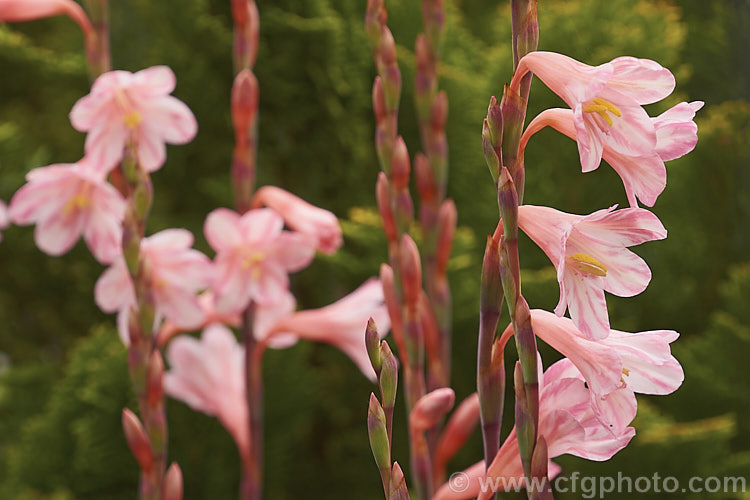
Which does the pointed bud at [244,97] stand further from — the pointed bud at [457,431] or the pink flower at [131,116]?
the pointed bud at [457,431]

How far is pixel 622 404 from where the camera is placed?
23 cm

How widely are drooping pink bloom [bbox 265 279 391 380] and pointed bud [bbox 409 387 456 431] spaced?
162 millimetres

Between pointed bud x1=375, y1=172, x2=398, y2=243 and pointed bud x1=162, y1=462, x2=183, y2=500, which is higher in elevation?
pointed bud x1=375, y1=172, x2=398, y2=243

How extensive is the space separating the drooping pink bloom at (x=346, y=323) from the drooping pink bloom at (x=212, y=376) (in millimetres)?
40

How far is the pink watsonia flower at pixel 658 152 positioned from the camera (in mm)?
229

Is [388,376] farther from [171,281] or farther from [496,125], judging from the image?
[171,281]

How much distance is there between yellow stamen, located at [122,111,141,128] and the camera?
1.44 feet

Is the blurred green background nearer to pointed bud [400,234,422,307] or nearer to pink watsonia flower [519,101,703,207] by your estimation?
pointed bud [400,234,422,307]

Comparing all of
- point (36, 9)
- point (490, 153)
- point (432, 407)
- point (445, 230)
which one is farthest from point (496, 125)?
point (36, 9)

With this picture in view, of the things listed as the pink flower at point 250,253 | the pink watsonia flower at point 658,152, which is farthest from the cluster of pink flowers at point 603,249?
the pink flower at point 250,253

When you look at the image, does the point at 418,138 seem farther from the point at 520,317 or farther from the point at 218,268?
the point at 520,317

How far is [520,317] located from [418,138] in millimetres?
457

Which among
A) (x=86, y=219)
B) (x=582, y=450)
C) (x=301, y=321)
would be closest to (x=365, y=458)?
(x=301, y=321)

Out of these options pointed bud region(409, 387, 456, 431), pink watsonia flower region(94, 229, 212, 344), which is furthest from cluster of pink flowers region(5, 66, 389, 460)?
pointed bud region(409, 387, 456, 431)
